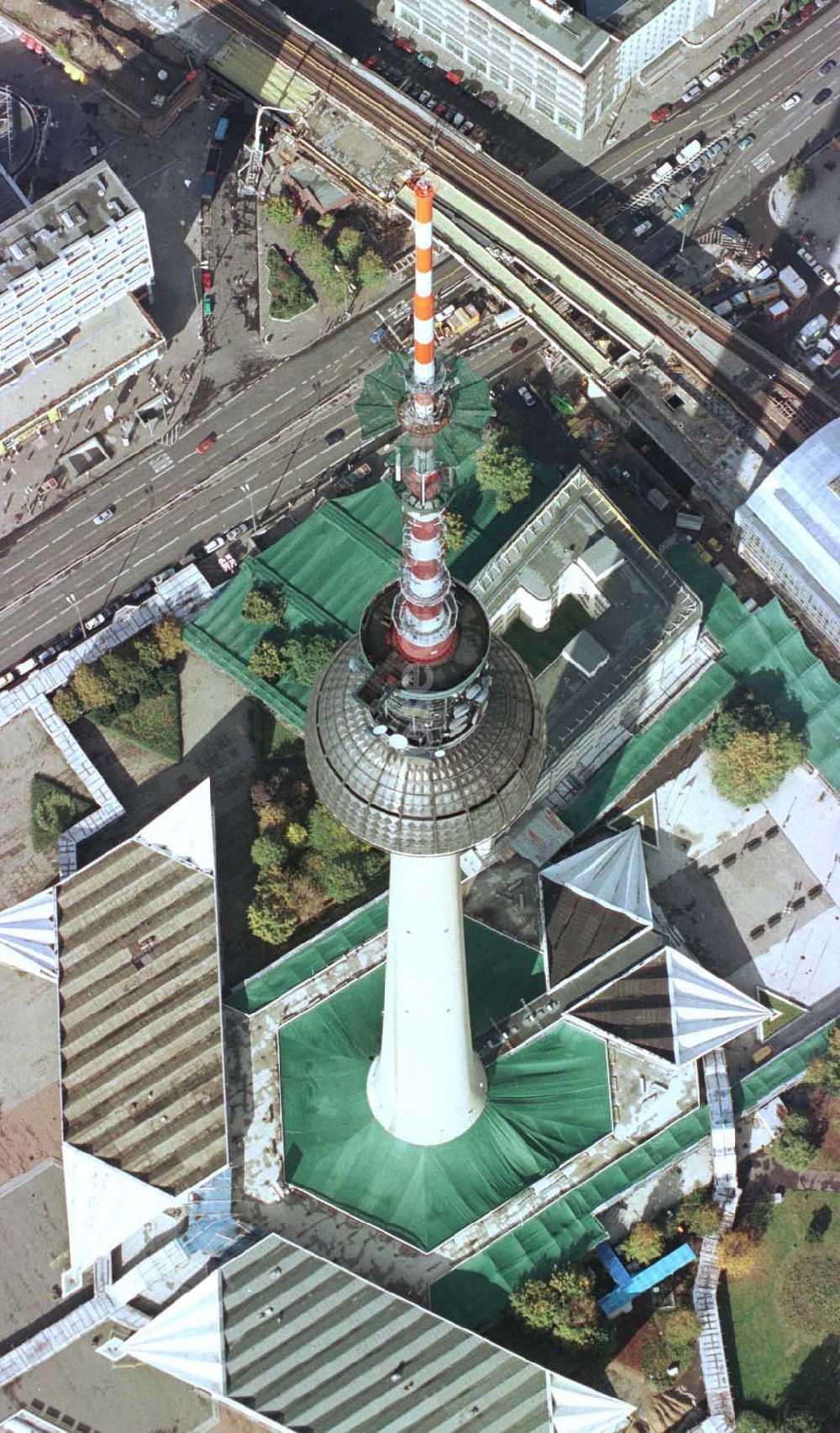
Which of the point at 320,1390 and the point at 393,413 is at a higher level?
the point at 393,413

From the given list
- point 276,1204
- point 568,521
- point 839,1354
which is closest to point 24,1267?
point 276,1204

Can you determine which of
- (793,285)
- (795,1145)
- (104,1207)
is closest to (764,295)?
(793,285)

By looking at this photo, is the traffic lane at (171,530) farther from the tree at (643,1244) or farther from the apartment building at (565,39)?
the tree at (643,1244)

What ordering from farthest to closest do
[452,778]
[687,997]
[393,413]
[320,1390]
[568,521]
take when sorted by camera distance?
[568,521], [687,997], [320,1390], [452,778], [393,413]

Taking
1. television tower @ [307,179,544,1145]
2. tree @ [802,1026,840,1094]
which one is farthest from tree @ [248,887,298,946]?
tree @ [802,1026,840,1094]

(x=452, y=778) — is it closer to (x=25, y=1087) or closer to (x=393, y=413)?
(x=393, y=413)

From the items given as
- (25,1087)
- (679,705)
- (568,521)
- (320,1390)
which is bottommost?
(320,1390)

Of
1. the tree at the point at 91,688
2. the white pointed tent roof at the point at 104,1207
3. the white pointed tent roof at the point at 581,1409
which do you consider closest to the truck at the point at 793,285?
the tree at the point at 91,688

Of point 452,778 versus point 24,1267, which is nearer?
point 452,778
